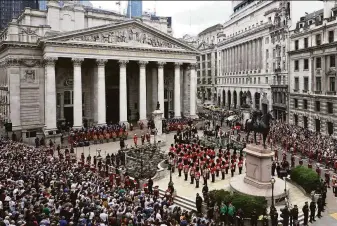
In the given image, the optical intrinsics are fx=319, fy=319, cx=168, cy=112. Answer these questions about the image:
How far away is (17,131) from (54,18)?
1896cm

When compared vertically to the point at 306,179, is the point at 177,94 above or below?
above

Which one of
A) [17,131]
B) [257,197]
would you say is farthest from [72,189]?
[17,131]

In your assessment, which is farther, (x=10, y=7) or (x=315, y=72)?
(x=10, y=7)

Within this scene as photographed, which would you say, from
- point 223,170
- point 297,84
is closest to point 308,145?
point 223,170

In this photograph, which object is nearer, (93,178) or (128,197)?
(128,197)

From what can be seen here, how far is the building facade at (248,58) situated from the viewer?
2373 inches

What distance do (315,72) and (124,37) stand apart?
2840cm

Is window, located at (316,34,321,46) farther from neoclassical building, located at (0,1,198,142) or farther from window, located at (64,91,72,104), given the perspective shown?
window, located at (64,91,72,104)

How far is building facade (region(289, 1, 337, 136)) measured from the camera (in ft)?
138

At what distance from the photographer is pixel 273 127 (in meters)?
44.8

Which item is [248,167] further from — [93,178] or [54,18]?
[54,18]

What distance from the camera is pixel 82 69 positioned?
5156 centimetres

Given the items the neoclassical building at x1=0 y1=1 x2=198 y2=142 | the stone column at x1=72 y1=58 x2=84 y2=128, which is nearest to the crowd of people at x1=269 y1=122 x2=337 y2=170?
the neoclassical building at x1=0 y1=1 x2=198 y2=142

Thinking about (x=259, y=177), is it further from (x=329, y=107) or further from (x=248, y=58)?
(x=248, y=58)
